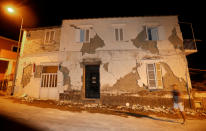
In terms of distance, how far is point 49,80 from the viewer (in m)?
8.68

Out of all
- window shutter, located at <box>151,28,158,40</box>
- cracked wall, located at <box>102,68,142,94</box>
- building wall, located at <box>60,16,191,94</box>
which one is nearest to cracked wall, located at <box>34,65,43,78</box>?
building wall, located at <box>60,16,191,94</box>

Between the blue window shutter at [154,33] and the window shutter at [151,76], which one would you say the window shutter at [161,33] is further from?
the window shutter at [151,76]

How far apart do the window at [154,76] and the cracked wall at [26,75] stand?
10.5 metres

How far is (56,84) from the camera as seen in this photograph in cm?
857

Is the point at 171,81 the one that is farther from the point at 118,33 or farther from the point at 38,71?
the point at 38,71

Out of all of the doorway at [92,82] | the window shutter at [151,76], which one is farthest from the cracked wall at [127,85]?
the doorway at [92,82]

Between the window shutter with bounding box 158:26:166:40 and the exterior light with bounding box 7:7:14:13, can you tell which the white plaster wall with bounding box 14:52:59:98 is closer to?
the exterior light with bounding box 7:7:14:13

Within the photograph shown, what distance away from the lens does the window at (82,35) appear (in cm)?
879

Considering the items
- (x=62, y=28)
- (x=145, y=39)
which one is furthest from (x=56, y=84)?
(x=145, y=39)

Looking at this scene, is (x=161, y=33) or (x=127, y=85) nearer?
(x=127, y=85)

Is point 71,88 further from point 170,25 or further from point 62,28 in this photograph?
point 170,25

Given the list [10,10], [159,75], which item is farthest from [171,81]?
[10,10]

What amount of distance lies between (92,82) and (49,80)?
3841 millimetres

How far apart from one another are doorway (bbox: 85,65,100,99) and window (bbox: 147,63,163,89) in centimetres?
427
